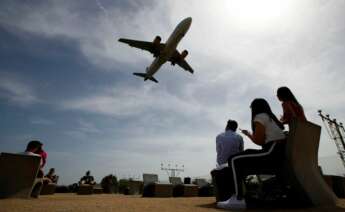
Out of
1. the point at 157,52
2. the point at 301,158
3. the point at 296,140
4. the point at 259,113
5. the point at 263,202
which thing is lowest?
the point at 263,202

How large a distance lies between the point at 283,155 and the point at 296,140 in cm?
23

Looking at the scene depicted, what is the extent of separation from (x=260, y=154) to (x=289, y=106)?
80 cm

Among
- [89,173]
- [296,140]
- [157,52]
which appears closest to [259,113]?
[296,140]

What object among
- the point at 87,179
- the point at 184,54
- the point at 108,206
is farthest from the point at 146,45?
the point at 108,206

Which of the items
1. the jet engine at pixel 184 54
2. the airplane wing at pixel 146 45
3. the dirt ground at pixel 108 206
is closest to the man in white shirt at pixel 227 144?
the dirt ground at pixel 108 206

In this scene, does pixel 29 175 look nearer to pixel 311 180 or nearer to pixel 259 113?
pixel 259 113

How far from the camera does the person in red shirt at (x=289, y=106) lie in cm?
303

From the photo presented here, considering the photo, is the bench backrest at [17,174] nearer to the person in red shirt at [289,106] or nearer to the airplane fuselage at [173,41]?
the person in red shirt at [289,106]

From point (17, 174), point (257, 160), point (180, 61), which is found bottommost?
point (17, 174)

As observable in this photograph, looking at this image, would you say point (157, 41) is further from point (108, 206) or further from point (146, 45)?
point (108, 206)

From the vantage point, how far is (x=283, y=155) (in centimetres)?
283

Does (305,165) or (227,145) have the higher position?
(227,145)

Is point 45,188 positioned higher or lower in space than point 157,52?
lower

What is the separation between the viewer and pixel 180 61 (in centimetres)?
2528
